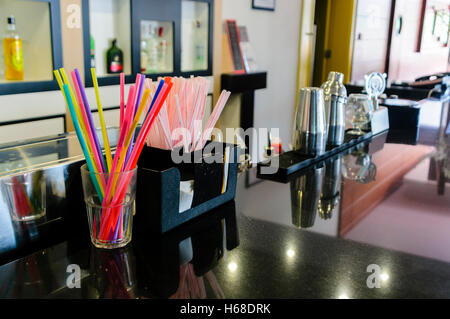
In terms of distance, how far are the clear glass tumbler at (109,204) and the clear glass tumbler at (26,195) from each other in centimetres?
9

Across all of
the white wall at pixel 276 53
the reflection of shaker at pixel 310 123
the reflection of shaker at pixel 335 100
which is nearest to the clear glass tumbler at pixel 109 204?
the reflection of shaker at pixel 310 123

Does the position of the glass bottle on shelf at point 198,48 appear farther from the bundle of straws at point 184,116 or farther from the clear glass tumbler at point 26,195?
the clear glass tumbler at point 26,195

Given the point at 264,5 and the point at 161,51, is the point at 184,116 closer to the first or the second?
the point at 161,51

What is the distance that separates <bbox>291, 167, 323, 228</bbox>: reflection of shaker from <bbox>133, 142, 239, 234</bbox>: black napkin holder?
0.16 metres

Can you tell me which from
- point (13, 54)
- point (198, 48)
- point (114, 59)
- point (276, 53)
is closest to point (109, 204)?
point (13, 54)

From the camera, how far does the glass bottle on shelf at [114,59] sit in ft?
9.95

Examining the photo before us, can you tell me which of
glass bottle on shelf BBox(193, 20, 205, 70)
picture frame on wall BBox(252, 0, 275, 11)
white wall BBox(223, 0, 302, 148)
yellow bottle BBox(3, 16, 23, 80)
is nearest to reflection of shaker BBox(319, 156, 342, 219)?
yellow bottle BBox(3, 16, 23, 80)

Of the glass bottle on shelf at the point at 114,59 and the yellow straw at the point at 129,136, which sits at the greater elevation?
the glass bottle on shelf at the point at 114,59

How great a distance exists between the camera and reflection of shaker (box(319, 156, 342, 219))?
3.59ft

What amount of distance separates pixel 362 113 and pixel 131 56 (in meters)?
1.71

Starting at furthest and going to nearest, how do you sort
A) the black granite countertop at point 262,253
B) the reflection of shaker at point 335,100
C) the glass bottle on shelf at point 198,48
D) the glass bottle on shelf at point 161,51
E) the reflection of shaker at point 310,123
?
the glass bottle on shelf at point 198,48
the glass bottle on shelf at point 161,51
the reflection of shaker at point 335,100
the reflection of shaker at point 310,123
the black granite countertop at point 262,253

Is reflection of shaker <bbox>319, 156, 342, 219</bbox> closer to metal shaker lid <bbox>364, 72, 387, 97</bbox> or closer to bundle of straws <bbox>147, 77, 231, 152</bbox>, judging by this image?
bundle of straws <bbox>147, 77, 231, 152</bbox>

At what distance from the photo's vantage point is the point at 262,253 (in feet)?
2.76

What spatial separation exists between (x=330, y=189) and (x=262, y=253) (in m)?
0.47
